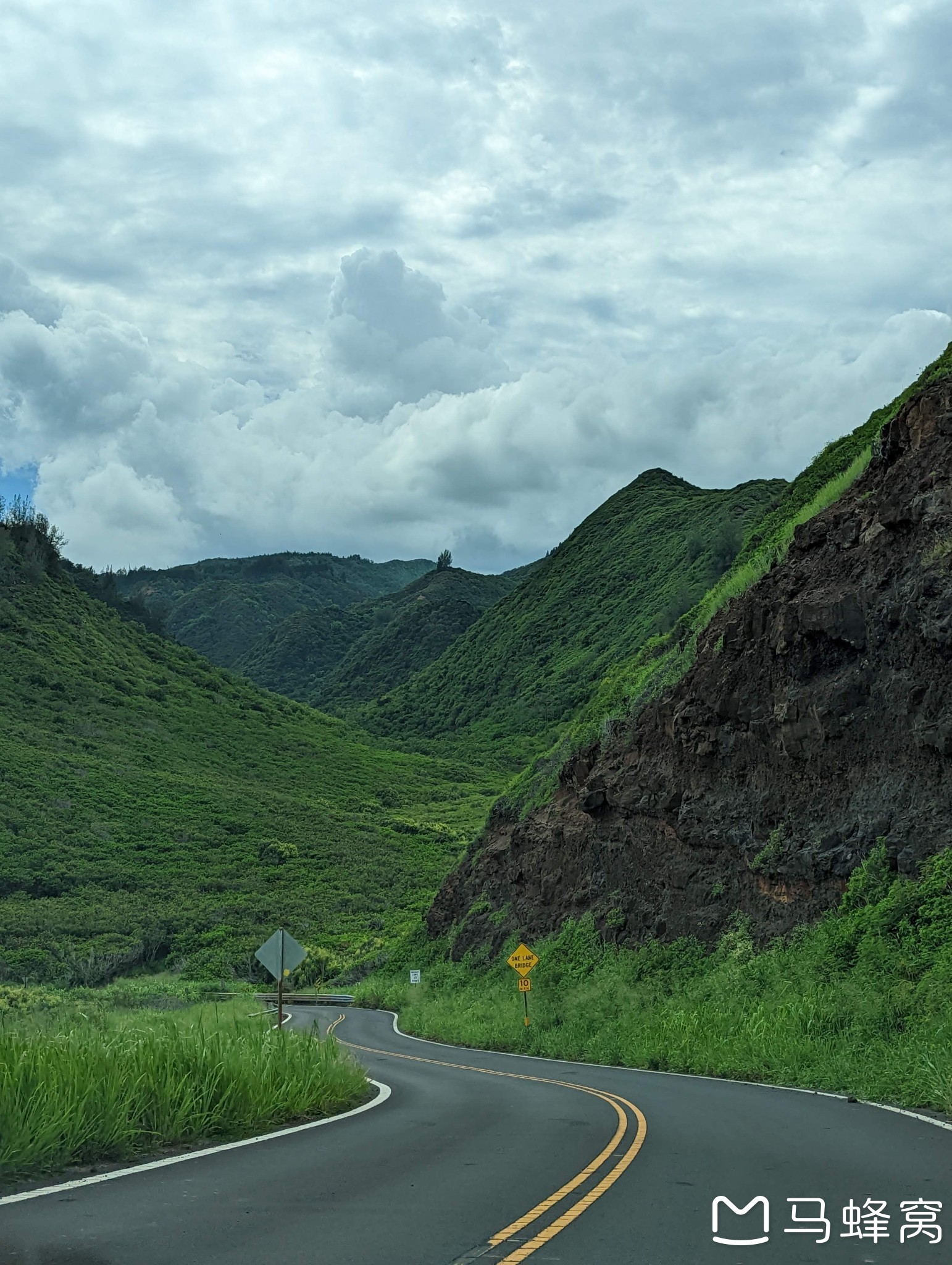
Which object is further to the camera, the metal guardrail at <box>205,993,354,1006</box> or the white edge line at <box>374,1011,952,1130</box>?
the metal guardrail at <box>205,993,354,1006</box>

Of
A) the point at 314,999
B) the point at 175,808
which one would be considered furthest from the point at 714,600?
the point at 175,808

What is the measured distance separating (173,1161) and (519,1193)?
3.22 meters

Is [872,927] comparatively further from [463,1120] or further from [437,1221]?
[437,1221]

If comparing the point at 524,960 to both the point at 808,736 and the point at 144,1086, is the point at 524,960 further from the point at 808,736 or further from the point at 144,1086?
the point at 144,1086

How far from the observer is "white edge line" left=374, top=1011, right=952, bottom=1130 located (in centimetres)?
1246

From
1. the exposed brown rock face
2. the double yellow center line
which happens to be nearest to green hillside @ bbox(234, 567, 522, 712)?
the exposed brown rock face

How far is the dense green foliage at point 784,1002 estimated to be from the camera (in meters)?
16.4

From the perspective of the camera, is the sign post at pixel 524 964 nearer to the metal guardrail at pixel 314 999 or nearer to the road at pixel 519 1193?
the road at pixel 519 1193

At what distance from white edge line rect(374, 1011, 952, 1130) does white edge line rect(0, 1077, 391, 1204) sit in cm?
624

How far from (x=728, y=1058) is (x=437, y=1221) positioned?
526 inches

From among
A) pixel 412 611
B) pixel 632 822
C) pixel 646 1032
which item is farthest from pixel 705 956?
pixel 412 611

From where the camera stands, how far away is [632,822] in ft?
104

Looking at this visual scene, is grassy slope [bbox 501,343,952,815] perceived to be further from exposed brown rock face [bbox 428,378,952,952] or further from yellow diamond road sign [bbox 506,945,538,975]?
yellow diamond road sign [bbox 506,945,538,975]

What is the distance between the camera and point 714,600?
3428cm
